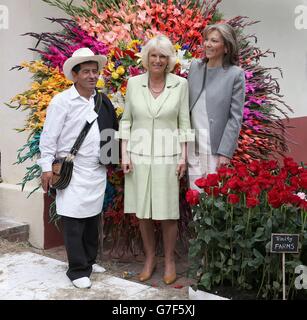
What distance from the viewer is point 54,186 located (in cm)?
365

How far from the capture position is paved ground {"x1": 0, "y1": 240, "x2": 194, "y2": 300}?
353 cm

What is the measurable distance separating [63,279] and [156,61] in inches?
64.9

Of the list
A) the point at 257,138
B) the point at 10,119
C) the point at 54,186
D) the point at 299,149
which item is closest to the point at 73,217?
the point at 54,186

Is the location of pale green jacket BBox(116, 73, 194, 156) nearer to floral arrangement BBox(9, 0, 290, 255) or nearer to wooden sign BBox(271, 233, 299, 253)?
floral arrangement BBox(9, 0, 290, 255)

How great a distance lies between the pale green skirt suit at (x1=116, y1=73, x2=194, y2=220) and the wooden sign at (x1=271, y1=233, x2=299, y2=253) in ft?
3.27

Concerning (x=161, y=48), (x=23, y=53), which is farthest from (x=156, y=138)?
(x=23, y=53)

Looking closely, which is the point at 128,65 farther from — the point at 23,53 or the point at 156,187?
the point at 23,53

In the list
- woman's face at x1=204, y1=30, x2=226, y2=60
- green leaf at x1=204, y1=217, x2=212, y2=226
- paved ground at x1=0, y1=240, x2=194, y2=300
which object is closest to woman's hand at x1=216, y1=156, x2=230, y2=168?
green leaf at x1=204, y1=217, x2=212, y2=226

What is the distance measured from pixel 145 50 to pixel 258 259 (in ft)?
5.13

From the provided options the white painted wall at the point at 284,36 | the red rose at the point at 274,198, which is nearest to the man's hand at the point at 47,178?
the red rose at the point at 274,198

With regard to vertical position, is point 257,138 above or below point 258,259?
above

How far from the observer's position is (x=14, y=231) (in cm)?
480
